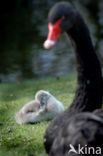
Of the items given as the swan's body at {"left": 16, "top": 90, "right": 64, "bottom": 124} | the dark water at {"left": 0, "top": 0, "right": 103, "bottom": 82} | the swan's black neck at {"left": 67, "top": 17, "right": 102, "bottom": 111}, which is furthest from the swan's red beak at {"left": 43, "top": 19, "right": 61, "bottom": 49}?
the dark water at {"left": 0, "top": 0, "right": 103, "bottom": 82}

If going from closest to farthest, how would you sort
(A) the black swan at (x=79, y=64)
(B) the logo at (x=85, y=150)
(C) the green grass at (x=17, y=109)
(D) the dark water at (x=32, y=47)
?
(A) the black swan at (x=79, y=64)
(B) the logo at (x=85, y=150)
(C) the green grass at (x=17, y=109)
(D) the dark water at (x=32, y=47)

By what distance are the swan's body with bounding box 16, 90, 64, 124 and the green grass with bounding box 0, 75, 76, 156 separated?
0.09 metres

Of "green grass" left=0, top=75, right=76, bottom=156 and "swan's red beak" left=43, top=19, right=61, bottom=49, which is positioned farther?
"green grass" left=0, top=75, right=76, bottom=156

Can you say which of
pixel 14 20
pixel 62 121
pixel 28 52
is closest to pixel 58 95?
pixel 62 121

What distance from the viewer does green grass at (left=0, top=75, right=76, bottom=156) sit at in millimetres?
3334

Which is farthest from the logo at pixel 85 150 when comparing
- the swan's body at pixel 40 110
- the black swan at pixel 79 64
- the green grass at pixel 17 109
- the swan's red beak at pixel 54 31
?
the swan's body at pixel 40 110

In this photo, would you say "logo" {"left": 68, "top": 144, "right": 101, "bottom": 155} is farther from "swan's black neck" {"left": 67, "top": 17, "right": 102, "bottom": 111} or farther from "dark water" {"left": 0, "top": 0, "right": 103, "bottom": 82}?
"dark water" {"left": 0, "top": 0, "right": 103, "bottom": 82}

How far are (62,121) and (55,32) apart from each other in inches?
28.7

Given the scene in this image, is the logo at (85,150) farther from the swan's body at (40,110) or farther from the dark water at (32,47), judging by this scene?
the dark water at (32,47)

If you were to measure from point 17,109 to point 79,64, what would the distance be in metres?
2.51

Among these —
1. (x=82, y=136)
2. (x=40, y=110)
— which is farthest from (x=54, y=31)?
(x=40, y=110)

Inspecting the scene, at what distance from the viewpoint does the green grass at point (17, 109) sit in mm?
3334

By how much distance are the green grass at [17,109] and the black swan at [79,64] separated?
0.74m

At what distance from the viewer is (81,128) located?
2285 millimetres
